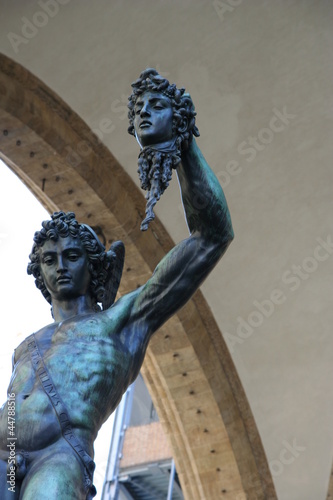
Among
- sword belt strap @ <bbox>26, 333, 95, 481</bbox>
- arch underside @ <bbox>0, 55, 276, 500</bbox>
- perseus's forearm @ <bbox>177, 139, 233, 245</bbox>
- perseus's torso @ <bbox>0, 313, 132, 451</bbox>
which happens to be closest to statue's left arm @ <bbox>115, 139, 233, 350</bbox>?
perseus's forearm @ <bbox>177, 139, 233, 245</bbox>

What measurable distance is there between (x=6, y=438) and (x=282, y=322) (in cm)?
637

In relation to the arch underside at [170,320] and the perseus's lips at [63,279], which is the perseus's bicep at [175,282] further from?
the arch underside at [170,320]

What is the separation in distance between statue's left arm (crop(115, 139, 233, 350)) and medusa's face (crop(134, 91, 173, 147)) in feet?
0.29

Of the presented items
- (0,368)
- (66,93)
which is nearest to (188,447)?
(66,93)

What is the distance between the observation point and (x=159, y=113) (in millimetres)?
3004

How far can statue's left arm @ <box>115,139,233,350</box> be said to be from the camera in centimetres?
304

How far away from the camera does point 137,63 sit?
28.1 feet

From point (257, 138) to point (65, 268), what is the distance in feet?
18.7

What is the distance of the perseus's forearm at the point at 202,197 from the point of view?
303 centimetres

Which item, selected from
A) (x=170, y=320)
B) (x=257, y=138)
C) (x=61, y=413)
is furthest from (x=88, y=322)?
(x=170, y=320)

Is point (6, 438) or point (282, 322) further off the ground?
point (282, 322)

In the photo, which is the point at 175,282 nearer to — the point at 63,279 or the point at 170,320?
the point at 63,279

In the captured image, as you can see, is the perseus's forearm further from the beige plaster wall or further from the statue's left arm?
the beige plaster wall

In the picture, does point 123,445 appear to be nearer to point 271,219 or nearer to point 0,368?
point 0,368
